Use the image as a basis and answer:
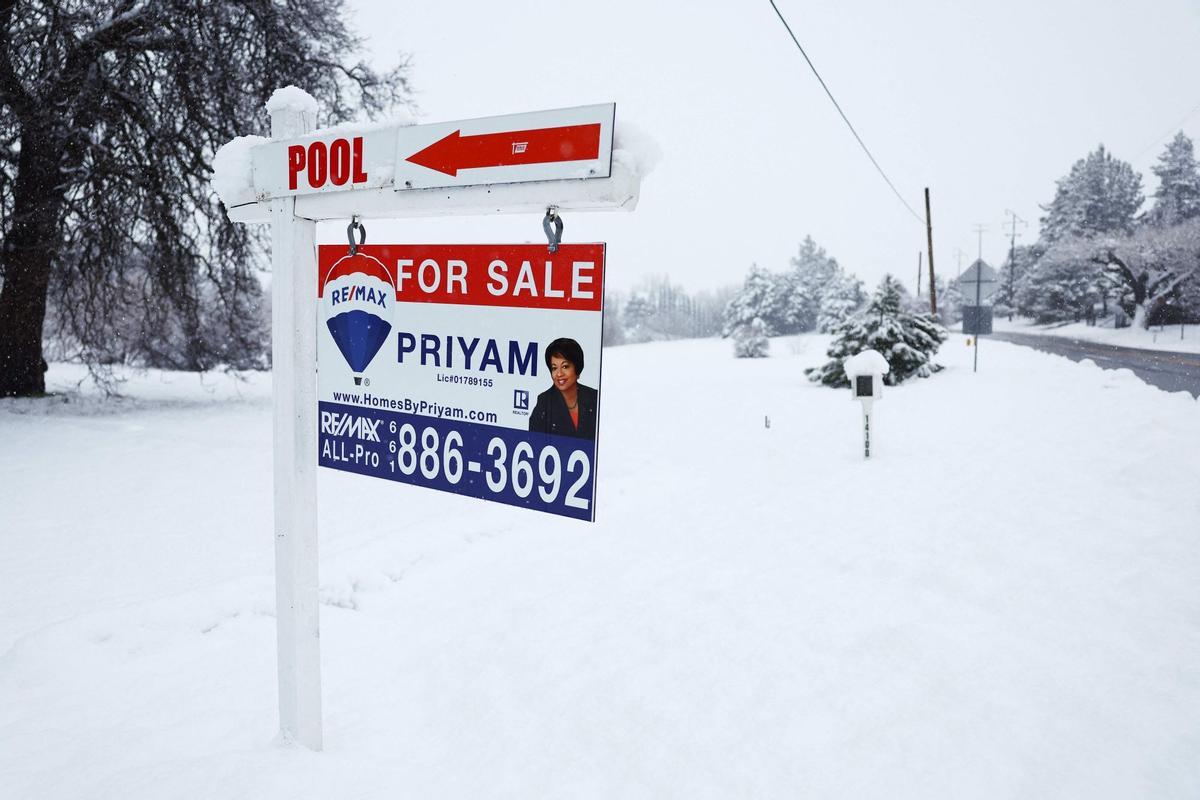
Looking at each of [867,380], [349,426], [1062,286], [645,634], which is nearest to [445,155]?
[349,426]

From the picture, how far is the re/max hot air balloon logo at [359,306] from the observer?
104 inches

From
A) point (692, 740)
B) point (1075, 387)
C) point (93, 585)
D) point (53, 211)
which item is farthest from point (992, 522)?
point (53, 211)

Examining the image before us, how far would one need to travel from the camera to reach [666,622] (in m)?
4.13

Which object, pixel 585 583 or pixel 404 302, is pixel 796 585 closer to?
pixel 585 583

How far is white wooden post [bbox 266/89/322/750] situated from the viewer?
261 centimetres

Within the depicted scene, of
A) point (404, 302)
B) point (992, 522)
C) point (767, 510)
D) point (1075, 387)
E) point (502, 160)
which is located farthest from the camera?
point (1075, 387)

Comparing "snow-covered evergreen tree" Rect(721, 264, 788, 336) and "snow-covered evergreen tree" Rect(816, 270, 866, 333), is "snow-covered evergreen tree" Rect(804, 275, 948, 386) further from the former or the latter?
"snow-covered evergreen tree" Rect(721, 264, 788, 336)

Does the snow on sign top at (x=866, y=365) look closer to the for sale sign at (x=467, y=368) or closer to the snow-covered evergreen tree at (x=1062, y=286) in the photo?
the for sale sign at (x=467, y=368)

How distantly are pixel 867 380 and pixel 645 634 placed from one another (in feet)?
18.0

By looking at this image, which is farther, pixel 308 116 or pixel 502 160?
pixel 308 116

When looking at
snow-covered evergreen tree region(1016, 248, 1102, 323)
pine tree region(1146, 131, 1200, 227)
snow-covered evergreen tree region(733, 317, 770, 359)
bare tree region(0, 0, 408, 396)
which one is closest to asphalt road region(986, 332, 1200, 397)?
snow-covered evergreen tree region(733, 317, 770, 359)

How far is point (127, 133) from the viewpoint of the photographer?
11578 millimetres

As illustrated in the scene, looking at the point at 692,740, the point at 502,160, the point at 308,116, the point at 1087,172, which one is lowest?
the point at 692,740

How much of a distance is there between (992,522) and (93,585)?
273 inches
